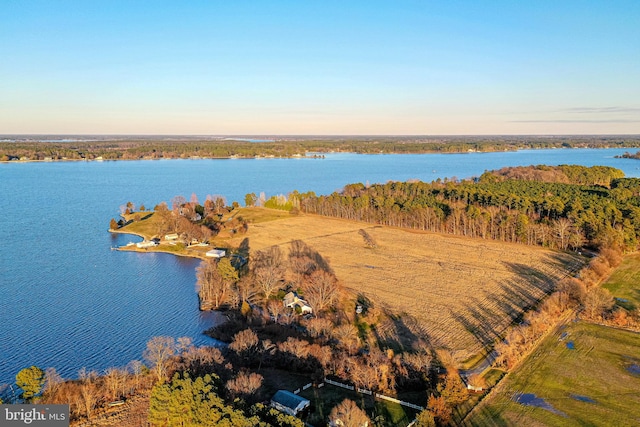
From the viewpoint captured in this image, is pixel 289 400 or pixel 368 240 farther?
pixel 368 240

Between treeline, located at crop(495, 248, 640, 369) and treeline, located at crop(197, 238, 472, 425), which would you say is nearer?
treeline, located at crop(197, 238, 472, 425)

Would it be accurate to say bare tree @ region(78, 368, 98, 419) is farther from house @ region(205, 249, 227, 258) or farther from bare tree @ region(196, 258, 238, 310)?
house @ region(205, 249, 227, 258)

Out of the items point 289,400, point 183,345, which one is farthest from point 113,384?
point 289,400

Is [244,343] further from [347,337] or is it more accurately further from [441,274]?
[441,274]

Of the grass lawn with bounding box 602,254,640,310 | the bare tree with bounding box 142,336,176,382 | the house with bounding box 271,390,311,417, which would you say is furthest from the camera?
the grass lawn with bounding box 602,254,640,310

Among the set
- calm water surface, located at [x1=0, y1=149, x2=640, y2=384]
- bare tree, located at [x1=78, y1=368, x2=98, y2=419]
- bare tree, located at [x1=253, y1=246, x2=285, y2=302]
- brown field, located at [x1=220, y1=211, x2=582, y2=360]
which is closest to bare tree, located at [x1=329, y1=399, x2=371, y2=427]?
brown field, located at [x1=220, y1=211, x2=582, y2=360]

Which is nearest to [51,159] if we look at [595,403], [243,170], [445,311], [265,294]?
[243,170]

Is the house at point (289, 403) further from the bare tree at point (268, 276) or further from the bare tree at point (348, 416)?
the bare tree at point (268, 276)

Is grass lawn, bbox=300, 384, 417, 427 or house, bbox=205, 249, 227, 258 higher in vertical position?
house, bbox=205, 249, 227, 258
